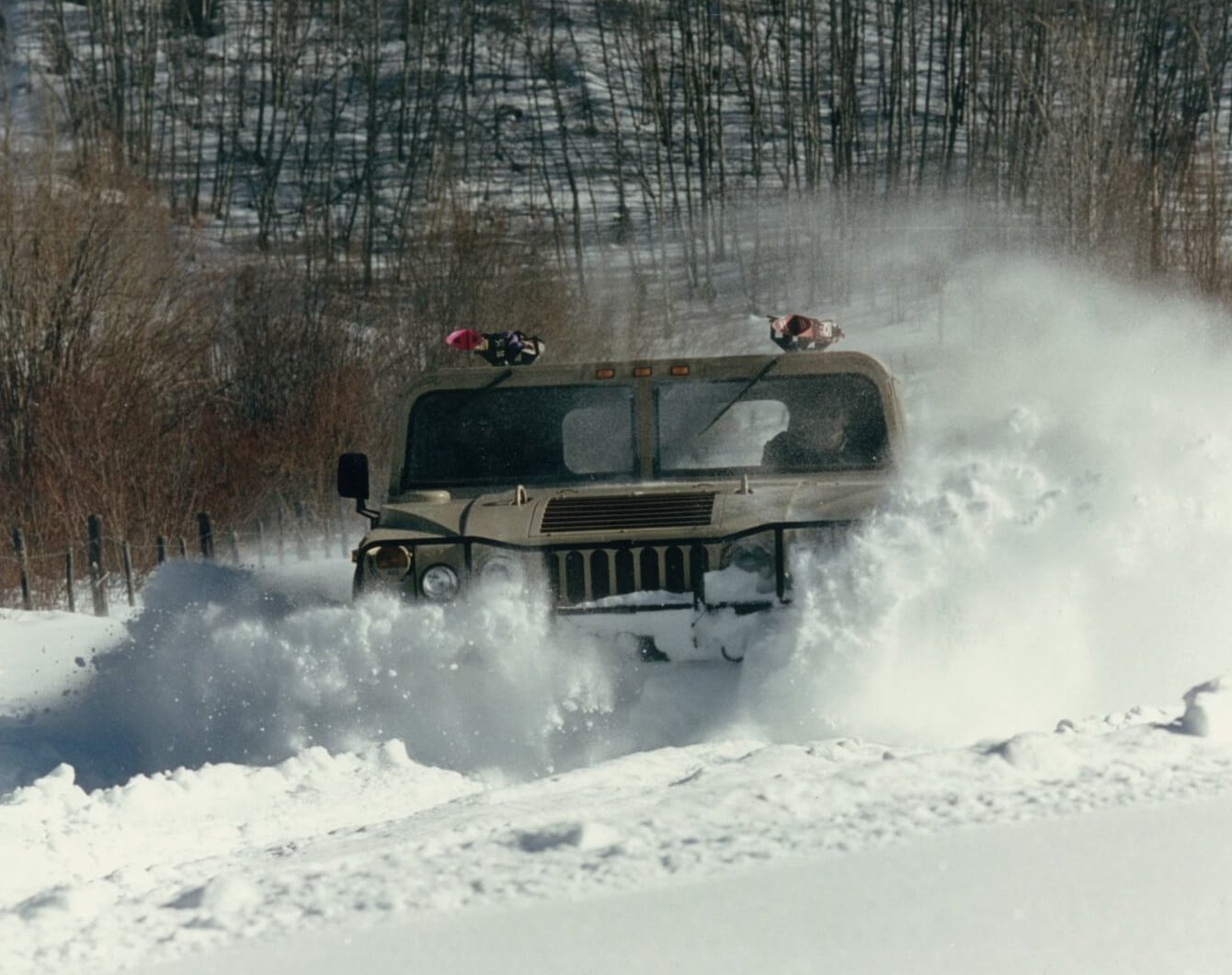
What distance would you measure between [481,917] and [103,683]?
14.8ft

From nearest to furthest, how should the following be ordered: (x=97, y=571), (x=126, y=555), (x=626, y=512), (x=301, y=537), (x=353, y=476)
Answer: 1. (x=626, y=512)
2. (x=353, y=476)
3. (x=126, y=555)
4. (x=97, y=571)
5. (x=301, y=537)

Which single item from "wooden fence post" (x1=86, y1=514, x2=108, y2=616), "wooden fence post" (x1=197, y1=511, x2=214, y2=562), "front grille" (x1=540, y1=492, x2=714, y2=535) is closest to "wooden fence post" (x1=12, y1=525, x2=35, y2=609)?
"wooden fence post" (x1=86, y1=514, x2=108, y2=616)

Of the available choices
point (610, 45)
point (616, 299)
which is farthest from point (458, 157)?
point (616, 299)

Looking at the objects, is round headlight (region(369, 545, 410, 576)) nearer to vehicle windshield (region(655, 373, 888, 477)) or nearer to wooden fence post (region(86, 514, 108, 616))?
vehicle windshield (region(655, 373, 888, 477))

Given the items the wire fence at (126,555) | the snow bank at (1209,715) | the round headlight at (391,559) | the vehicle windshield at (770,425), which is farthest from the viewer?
the wire fence at (126,555)

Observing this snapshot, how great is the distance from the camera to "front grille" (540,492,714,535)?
648cm

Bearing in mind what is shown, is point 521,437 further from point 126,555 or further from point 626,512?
point 126,555

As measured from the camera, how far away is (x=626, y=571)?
633 centimetres

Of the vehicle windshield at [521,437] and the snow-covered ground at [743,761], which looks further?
the vehicle windshield at [521,437]

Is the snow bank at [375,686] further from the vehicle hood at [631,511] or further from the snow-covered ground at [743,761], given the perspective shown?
the vehicle hood at [631,511]

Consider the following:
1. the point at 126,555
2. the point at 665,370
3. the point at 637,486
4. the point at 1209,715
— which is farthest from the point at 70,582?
the point at 1209,715

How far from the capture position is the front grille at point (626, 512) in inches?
255

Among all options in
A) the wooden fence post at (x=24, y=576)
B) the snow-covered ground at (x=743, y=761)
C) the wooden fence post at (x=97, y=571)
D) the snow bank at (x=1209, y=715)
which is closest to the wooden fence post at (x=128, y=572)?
the wooden fence post at (x=97, y=571)

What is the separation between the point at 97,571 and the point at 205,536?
2.93m
